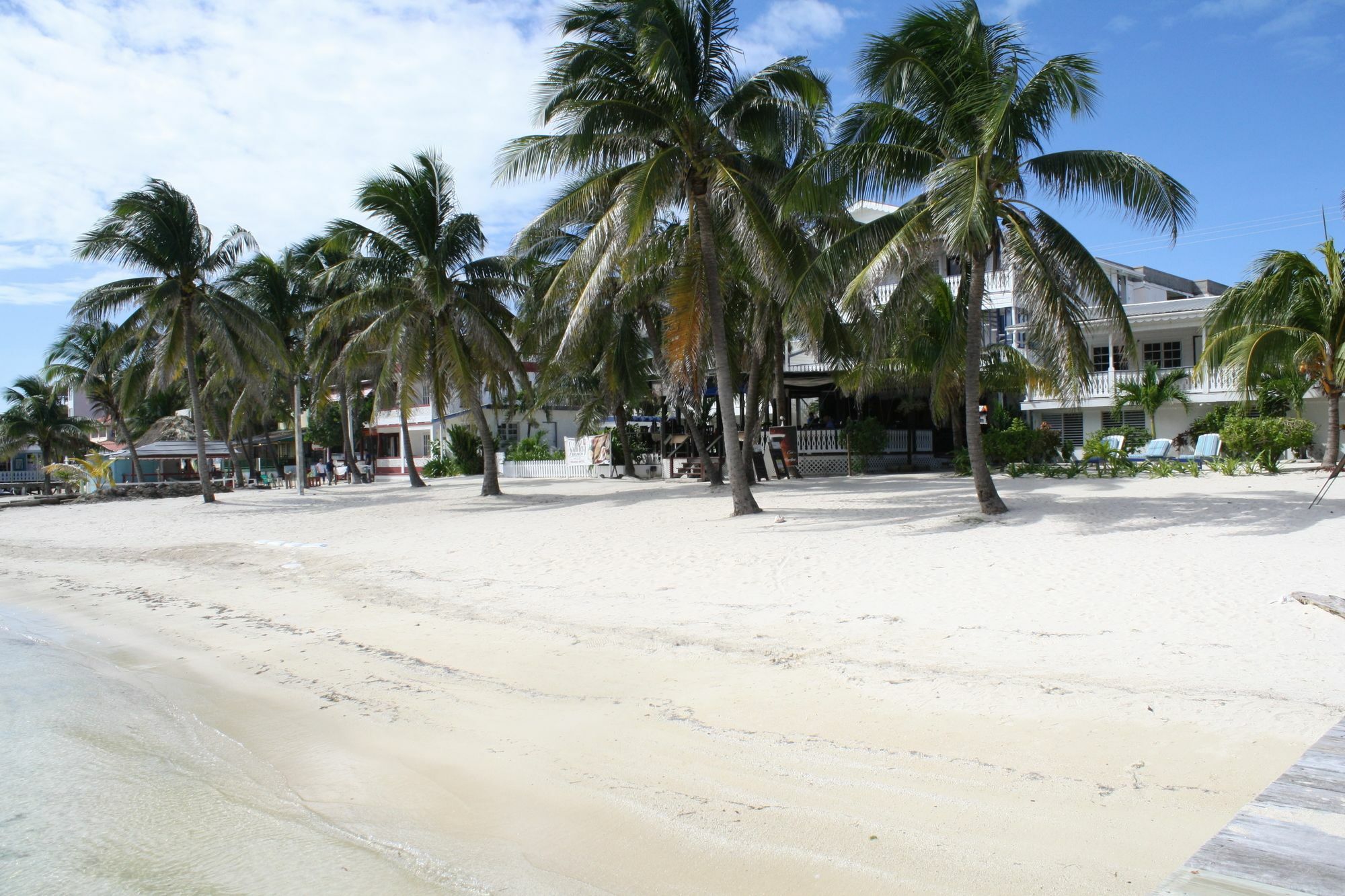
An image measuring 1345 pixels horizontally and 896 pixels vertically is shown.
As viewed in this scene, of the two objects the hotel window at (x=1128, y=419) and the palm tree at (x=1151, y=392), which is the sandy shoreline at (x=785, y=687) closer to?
the palm tree at (x=1151, y=392)

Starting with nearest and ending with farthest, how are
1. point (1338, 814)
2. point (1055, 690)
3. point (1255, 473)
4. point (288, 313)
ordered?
point (1338, 814) → point (1055, 690) → point (1255, 473) → point (288, 313)

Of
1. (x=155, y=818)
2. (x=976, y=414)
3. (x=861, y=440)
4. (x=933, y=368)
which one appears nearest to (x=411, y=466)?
(x=861, y=440)

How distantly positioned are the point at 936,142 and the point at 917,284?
6.90 ft

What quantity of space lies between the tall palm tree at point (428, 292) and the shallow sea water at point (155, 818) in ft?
48.4

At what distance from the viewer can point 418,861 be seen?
4262mm

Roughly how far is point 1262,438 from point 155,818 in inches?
851

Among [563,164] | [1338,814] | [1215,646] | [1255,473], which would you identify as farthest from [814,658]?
[1255,473]

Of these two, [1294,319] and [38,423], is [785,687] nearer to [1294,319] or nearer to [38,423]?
[1294,319]

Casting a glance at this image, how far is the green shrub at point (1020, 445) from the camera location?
22.5 meters

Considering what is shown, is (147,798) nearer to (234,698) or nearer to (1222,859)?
(234,698)

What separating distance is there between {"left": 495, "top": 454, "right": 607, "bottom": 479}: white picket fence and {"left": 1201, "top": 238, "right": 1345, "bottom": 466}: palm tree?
61.3ft

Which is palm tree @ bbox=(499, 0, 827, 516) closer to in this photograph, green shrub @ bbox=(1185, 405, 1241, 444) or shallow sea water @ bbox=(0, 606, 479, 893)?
shallow sea water @ bbox=(0, 606, 479, 893)

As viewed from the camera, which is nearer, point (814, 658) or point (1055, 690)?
point (1055, 690)

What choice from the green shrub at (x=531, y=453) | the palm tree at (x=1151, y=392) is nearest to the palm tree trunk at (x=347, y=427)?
the green shrub at (x=531, y=453)
